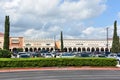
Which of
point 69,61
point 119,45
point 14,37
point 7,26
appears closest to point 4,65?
point 69,61

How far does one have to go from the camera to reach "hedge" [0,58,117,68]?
1613 inches

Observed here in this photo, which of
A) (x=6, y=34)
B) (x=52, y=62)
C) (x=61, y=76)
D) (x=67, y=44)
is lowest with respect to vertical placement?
(x=61, y=76)

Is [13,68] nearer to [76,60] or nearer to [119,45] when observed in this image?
[76,60]

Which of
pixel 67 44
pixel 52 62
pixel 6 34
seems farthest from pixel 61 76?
pixel 67 44

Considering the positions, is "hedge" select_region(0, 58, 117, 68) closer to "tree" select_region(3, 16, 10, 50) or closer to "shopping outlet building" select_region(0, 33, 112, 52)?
"tree" select_region(3, 16, 10, 50)

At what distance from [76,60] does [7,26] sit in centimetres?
2610

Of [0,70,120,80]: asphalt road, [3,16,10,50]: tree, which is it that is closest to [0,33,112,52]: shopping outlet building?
[3,16,10,50]: tree

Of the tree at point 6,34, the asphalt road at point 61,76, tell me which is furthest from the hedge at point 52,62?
the tree at point 6,34

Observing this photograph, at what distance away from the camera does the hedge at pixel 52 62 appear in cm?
4097

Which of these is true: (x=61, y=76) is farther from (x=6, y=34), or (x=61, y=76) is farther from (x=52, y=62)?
(x=6, y=34)

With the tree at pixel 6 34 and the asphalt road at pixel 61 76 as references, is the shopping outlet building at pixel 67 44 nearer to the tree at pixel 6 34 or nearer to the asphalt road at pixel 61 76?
the tree at pixel 6 34

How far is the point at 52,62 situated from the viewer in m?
41.7

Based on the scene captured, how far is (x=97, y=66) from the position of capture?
140 feet

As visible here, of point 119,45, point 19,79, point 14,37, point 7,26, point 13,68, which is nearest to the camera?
point 19,79
